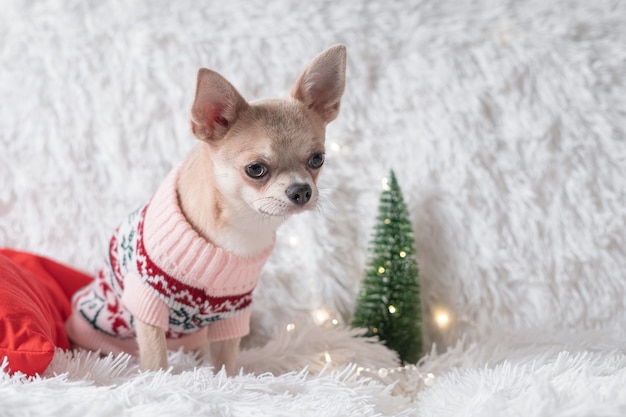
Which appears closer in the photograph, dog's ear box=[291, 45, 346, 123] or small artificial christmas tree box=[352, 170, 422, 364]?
dog's ear box=[291, 45, 346, 123]

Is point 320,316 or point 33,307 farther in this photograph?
point 320,316

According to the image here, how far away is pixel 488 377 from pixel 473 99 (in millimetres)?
613

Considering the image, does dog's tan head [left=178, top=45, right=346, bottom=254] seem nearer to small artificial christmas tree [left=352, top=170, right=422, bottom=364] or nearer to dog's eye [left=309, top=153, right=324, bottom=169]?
dog's eye [left=309, top=153, right=324, bottom=169]

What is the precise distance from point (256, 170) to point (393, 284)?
43cm

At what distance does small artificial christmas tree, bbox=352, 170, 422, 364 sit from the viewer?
54.0 inches

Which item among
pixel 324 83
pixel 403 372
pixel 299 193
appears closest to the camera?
pixel 299 193

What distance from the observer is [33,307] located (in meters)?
1.13

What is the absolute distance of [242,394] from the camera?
0.98 metres

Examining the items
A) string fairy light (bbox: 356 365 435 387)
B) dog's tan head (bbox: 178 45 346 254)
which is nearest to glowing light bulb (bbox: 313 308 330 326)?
string fairy light (bbox: 356 365 435 387)

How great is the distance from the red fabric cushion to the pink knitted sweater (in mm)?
94

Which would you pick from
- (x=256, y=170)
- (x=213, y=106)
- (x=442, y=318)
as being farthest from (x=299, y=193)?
(x=442, y=318)

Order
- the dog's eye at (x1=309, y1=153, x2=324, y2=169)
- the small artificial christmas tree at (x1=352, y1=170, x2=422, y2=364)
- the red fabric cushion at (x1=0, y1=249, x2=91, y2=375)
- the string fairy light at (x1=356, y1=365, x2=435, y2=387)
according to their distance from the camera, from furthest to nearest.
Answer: the small artificial christmas tree at (x1=352, y1=170, x2=422, y2=364) < the string fairy light at (x1=356, y1=365, x2=435, y2=387) < the dog's eye at (x1=309, y1=153, x2=324, y2=169) < the red fabric cushion at (x1=0, y1=249, x2=91, y2=375)

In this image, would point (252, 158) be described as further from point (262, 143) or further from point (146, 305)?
point (146, 305)

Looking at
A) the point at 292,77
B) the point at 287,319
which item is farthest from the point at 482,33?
the point at 287,319
